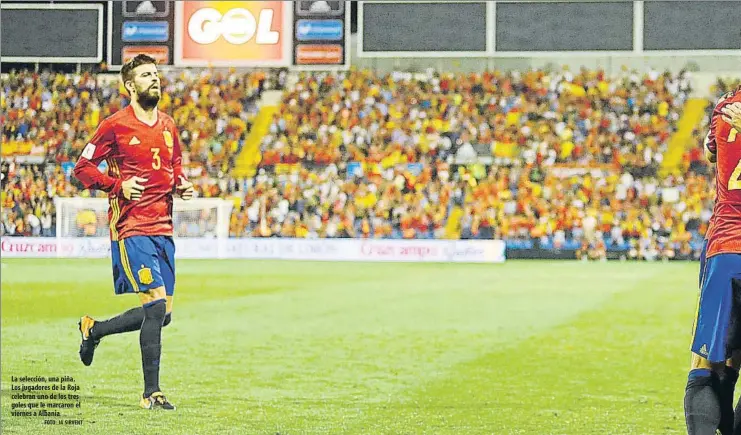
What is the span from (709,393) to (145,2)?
374cm

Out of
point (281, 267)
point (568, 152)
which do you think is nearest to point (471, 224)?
point (568, 152)

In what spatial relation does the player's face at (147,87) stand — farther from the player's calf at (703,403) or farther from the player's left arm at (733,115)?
the player's calf at (703,403)

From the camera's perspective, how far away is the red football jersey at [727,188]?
3.49 metres

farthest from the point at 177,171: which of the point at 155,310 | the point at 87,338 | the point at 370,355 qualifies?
the point at 370,355

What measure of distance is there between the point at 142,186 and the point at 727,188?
8.61 ft

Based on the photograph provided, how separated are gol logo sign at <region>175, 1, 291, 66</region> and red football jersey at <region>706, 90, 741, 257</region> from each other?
115 inches

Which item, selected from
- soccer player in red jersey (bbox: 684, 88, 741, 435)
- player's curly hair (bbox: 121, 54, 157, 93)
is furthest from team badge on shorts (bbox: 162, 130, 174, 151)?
soccer player in red jersey (bbox: 684, 88, 741, 435)

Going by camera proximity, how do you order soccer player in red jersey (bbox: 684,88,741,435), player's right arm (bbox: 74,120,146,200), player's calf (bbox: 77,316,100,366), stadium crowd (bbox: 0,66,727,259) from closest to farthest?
soccer player in red jersey (bbox: 684,88,741,435), player's right arm (bbox: 74,120,146,200), player's calf (bbox: 77,316,100,366), stadium crowd (bbox: 0,66,727,259)

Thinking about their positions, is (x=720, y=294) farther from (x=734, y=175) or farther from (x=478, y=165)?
(x=478, y=165)

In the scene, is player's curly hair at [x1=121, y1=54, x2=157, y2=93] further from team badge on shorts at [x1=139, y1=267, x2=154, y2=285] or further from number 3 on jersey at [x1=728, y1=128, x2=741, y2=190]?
number 3 on jersey at [x1=728, y1=128, x2=741, y2=190]

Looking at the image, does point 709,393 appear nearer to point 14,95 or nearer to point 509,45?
point 509,45

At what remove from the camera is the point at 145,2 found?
5926mm

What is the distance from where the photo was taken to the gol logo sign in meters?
5.86

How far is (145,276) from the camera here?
4988 mm
